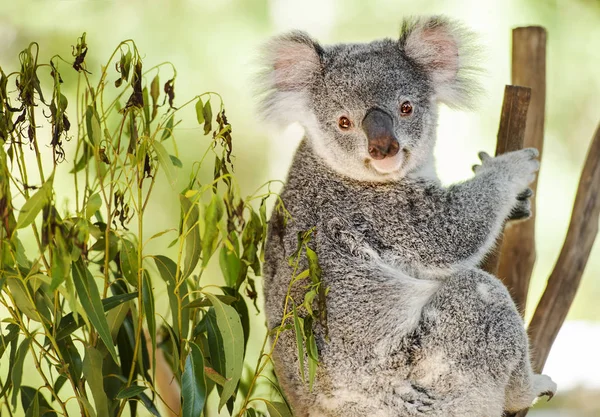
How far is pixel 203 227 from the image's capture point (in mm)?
1709

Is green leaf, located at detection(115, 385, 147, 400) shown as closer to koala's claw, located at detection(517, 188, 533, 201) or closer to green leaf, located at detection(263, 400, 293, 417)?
green leaf, located at detection(263, 400, 293, 417)

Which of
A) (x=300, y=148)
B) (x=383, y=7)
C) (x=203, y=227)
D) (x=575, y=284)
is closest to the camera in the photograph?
(x=203, y=227)

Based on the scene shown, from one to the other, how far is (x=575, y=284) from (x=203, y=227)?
5.75ft

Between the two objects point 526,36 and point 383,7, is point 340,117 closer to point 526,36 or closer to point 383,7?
point 526,36

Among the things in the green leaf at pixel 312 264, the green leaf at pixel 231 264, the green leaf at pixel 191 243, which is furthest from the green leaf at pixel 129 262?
the green leaf at pixel 312 264

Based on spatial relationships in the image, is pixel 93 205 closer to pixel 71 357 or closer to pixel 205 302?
pixel 205 302

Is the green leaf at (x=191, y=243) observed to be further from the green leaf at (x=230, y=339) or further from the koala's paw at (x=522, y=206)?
the koala's paw at (x=522, y=206)

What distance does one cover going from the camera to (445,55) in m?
2.50

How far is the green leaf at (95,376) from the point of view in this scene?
198 cm

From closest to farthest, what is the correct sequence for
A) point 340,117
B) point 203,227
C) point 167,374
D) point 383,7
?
point 203,227 → point 340,117 → point 167,374 → point 383,7

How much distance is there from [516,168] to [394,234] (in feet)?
1.68

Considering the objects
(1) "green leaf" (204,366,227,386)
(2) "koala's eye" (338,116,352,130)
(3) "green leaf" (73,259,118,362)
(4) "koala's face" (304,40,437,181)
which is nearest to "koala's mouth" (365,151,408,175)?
(4) "koala's face" (304,40,437,181)

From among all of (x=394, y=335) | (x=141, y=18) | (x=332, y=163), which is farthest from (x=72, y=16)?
(x=394, y=335)

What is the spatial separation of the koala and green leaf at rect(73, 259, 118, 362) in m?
0.55
